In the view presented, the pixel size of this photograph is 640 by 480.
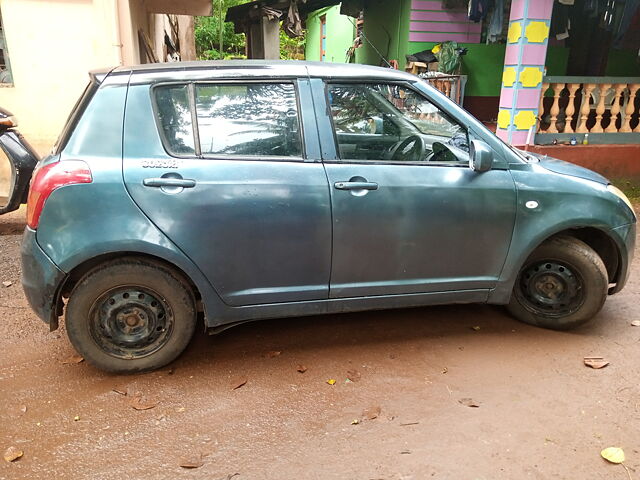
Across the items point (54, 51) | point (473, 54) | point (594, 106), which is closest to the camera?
point (54, 51)

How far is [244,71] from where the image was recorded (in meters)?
3.05

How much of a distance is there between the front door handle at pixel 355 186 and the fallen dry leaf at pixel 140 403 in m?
1.62

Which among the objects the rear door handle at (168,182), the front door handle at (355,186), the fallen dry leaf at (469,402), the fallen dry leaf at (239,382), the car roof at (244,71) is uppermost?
the car roof at (244,71)

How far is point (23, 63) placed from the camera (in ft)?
20.8

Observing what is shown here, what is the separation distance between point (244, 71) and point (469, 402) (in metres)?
2.31

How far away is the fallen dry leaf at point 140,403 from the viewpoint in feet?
9.29

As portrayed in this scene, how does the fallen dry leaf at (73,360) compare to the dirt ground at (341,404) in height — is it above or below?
below

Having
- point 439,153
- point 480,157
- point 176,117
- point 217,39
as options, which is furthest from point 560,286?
point 217,39

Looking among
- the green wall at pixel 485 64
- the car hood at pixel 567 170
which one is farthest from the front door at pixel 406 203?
the green wall at pixel 485 64

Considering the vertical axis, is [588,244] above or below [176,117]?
below

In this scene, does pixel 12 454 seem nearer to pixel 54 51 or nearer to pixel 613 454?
pixel 613 454

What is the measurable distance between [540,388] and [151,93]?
9.29 ft

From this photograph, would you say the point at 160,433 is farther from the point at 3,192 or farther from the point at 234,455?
the point at 3,192

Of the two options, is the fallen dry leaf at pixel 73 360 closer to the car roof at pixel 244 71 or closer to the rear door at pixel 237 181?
the rear door at pixel 237 181
